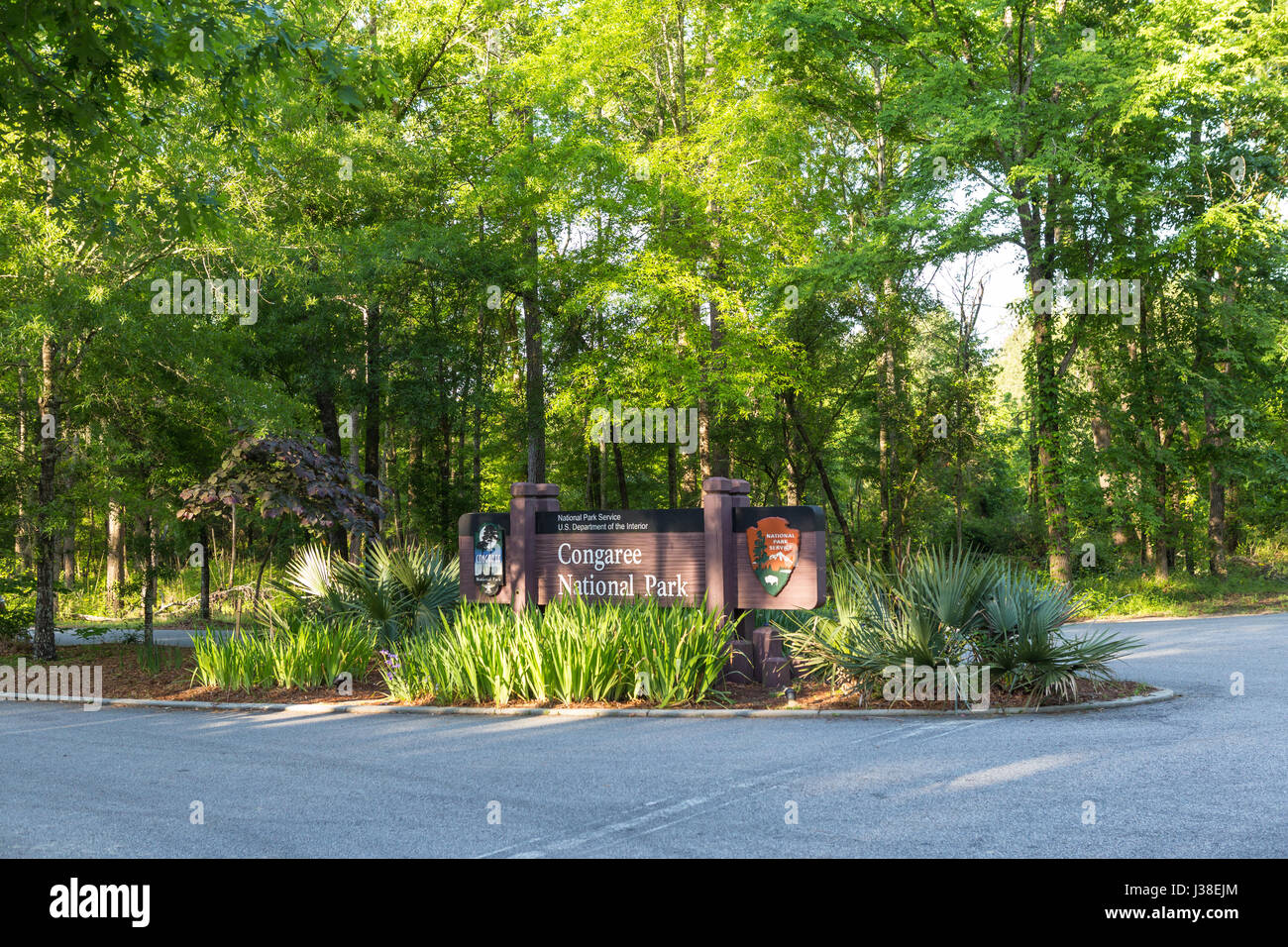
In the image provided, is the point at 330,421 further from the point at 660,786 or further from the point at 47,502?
the point at 660,786

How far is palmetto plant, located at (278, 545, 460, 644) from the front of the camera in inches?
532

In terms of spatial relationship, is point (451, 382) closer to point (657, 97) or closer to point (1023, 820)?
point (657, 97)

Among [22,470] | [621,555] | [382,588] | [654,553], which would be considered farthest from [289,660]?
[22,470]

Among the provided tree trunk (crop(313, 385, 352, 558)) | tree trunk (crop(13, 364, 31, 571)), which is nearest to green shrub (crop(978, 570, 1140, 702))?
tree trunk (crop(13, 364, 31, 571))

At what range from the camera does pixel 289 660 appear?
39.3 ft

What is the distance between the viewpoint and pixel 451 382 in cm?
2570

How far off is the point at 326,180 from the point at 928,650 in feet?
55.9

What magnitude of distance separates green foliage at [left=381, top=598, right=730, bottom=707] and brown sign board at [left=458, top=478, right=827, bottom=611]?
32.8 inches

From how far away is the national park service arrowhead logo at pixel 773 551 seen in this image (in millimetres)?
11523

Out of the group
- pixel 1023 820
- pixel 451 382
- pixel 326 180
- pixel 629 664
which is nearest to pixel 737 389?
pixel 451 382

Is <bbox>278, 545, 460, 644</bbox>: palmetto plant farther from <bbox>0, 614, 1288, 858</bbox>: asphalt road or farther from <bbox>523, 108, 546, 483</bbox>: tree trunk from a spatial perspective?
<bbox>523, 108, 546, 483</bbox>: tree trunk

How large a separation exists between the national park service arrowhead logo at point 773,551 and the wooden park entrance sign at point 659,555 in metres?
0.01

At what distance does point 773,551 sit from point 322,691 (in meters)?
5.52
